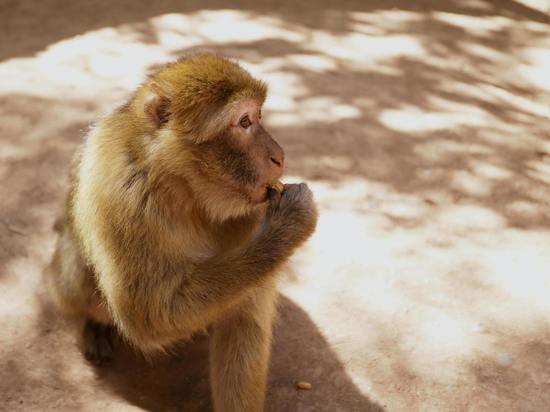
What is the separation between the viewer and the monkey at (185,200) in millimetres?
3164

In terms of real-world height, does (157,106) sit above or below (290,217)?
above

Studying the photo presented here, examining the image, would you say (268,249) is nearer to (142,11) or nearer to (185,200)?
(185,200)

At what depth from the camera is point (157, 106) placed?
321 cm

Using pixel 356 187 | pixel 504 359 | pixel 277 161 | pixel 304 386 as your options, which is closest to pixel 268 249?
pixel 277 161

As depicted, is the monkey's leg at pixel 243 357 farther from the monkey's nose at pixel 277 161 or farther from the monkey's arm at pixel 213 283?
the monkey's nose at pixel 277 161

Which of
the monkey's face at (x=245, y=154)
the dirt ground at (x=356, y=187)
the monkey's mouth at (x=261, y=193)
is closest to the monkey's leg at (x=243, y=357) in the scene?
the dirt ground at (x=356, y=187)

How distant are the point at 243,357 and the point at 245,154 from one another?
3.32ft

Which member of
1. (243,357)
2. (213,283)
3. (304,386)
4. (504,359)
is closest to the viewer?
(213,283)

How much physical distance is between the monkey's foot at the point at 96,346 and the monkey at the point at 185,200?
0.66 metres

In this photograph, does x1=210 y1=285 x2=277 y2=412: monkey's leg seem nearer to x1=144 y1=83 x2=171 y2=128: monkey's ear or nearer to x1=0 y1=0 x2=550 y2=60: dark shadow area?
x1=144 y1=83 x2=171 y2=128: monkey's ear

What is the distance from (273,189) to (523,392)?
1628 millimetres

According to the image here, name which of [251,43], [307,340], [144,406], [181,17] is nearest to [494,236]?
[307,340]

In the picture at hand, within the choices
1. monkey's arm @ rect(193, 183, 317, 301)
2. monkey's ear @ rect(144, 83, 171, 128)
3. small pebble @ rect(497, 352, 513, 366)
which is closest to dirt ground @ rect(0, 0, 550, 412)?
small pebble @ rect(497, 352, 513, 366)

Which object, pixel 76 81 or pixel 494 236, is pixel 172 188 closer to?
pixel 494 236
